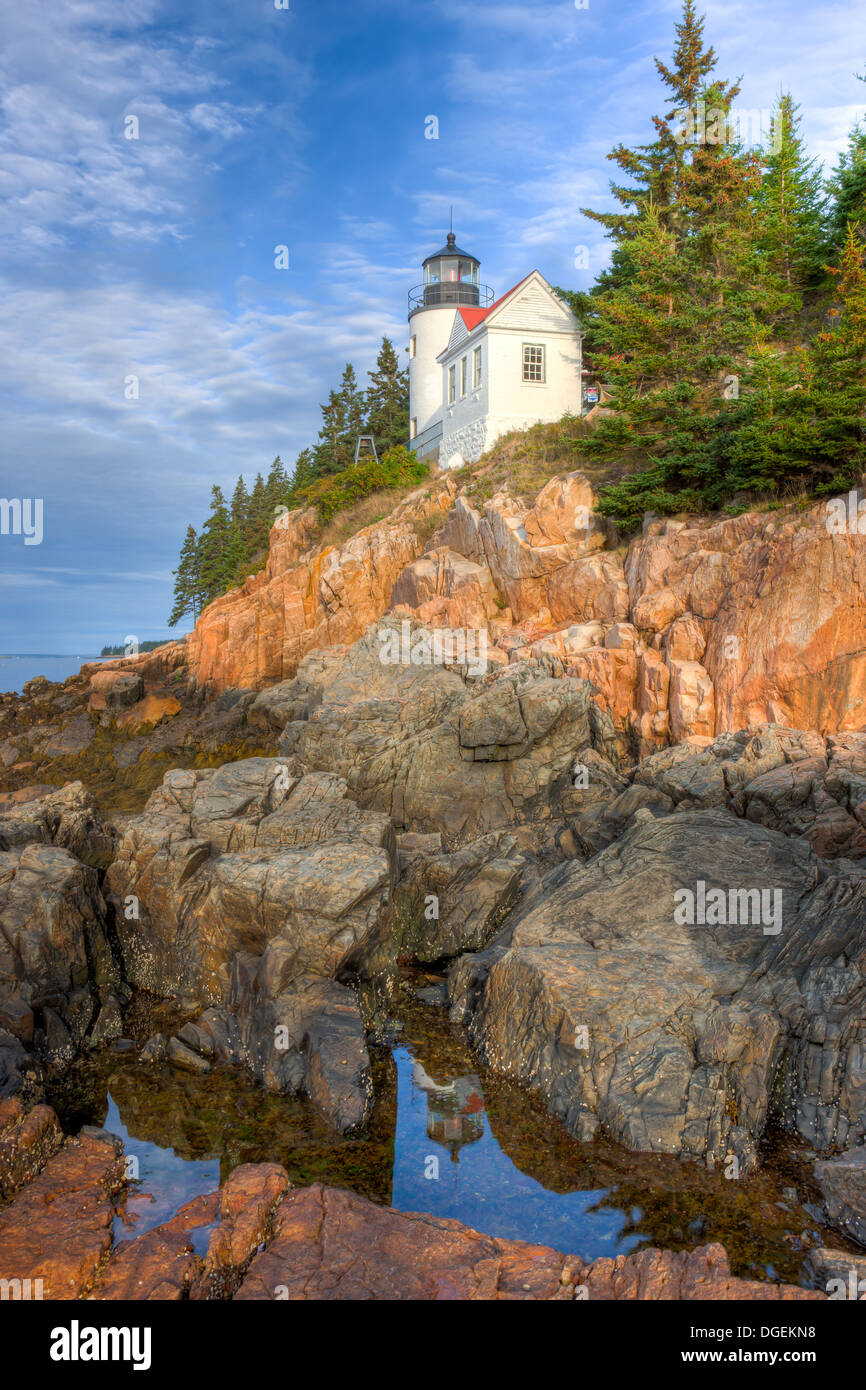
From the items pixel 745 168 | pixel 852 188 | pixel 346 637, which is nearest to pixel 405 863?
pixel 346 637

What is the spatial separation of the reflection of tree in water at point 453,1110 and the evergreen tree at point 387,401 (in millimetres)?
50736

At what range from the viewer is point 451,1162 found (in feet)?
39.2

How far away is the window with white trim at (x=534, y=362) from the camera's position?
4362 centimetres

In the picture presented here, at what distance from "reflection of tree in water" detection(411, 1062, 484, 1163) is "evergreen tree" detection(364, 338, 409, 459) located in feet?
166

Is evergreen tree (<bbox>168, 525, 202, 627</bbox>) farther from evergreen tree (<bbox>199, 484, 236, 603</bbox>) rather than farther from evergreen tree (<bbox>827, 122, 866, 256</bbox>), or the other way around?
evergreen tree (<bbox>827, 122, 866, 256</bbox>)

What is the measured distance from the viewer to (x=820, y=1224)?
33.5 feet

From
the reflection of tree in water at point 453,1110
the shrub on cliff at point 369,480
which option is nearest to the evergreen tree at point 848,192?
the shrub on cliff at point 369,480

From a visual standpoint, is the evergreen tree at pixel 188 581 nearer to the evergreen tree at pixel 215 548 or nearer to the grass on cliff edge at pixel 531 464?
the evergreen tree at pixel 215 548

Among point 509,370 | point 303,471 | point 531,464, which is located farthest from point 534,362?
point 303,471

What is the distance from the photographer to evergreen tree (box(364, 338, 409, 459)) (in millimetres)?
59625

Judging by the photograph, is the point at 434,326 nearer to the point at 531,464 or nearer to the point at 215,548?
the point at 531,464

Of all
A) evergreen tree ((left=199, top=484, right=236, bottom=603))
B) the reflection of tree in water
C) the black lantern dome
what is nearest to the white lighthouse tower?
the black lantern dome

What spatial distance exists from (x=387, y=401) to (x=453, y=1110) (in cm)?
5385

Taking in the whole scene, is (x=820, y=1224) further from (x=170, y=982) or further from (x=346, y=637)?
(x=346, y=637)
